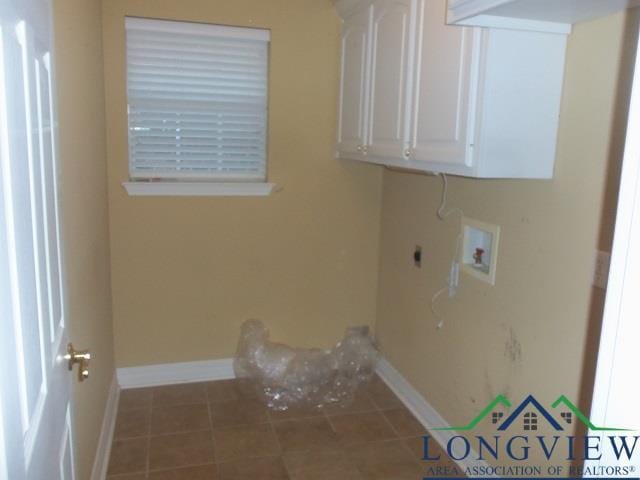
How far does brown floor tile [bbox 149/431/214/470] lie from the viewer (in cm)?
231

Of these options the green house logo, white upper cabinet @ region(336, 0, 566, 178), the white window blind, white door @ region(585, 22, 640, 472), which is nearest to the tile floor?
the green house logo

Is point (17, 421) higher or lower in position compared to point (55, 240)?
lower

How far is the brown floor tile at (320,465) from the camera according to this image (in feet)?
7.38

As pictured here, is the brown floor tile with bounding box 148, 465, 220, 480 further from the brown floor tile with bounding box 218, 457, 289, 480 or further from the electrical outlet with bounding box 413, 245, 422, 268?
the electrical outlet with bounding box 413, 245, 422, 268

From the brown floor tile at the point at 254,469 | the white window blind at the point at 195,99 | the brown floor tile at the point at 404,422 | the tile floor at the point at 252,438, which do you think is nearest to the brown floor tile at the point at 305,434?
the tile floor at the point at 252,438

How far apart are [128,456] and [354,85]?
215cm

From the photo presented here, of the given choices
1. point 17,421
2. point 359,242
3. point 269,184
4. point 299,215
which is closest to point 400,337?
point 359,242

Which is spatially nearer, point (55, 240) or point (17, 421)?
point (17, 421)

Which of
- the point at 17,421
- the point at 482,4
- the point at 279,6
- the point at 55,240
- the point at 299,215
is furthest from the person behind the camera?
the point at 299,215

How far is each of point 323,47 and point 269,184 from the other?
85 centimetres

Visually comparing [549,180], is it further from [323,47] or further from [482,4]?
[323,47]

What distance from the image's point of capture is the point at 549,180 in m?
1.79

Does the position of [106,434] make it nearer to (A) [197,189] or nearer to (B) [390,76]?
(A) [197,189]

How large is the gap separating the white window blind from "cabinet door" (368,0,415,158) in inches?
29.0
